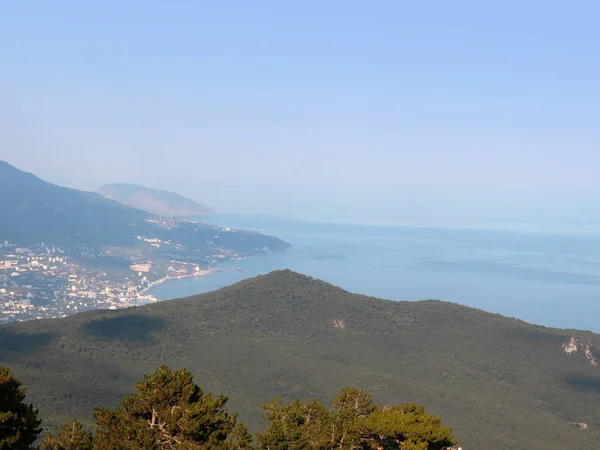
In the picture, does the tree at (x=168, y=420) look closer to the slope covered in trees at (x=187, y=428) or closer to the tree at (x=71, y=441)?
the slope covered in trees at (x=187, y=428)

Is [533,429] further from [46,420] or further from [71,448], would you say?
[71,448]

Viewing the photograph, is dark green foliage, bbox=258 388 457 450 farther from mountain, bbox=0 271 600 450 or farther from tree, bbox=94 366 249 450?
mountain, bbox=0 271 600 450

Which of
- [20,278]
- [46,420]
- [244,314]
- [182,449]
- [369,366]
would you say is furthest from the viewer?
[20,278]

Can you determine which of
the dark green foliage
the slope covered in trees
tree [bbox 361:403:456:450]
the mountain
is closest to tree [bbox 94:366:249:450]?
the slope covered in trees

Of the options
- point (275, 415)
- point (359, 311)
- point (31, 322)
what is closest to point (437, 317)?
point (359, 311)

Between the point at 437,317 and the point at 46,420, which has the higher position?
the point at 437,317
